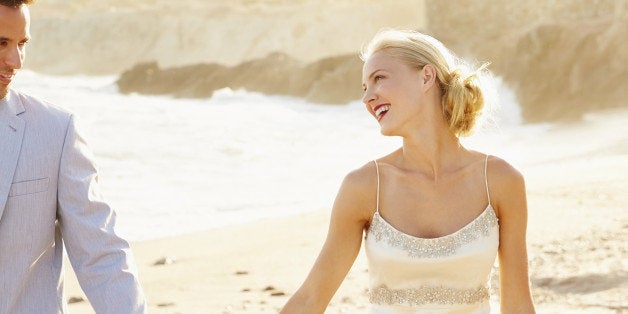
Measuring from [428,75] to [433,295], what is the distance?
0.63 metres

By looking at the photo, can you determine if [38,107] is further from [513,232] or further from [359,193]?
[513,232]

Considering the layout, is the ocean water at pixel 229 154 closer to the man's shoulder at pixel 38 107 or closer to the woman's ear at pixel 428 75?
the woman's ear at pixel 428 75

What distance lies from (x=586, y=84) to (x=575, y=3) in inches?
423

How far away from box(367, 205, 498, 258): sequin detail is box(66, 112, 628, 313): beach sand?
11.7 feet

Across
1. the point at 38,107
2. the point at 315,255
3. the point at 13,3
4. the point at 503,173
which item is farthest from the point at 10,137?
the point at 315,255

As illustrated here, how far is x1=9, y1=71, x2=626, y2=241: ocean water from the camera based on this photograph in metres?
14.5

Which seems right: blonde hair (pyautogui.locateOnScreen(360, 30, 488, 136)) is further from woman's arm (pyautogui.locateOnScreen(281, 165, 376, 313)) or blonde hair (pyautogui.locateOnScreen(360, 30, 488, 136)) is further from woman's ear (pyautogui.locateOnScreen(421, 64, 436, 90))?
woman's arm (pyautogui.locateOnScreen(281, 165, 376, 313))

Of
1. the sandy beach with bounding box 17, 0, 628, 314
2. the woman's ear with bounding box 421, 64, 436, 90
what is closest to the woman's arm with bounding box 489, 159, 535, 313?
the woman's ear with bounding box 421, 64, 436, 90

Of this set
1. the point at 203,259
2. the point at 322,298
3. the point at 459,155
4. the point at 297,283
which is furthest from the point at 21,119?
the point at 203,259

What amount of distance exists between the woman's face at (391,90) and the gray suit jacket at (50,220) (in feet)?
2.63

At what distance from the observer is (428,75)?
3.39 metres

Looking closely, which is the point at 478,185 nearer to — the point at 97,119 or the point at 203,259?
the point at 203,259

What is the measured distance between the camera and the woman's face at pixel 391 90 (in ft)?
11.0

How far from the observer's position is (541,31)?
39.4m
